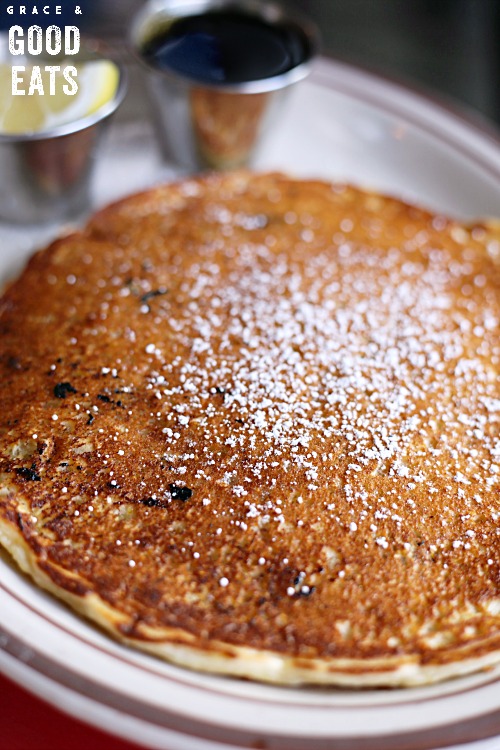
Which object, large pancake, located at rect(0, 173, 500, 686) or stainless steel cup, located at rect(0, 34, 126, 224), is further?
stainless steel cup, located at rect(0, 34, 126, 224)

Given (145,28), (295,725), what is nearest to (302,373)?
(295,725)

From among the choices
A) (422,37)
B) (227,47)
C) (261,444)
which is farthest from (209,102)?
(422,37)

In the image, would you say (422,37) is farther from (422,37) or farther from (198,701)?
(198,701)

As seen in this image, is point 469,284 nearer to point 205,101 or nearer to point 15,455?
point 205,101

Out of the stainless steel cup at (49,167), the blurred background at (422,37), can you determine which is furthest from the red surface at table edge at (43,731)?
the blurred background at (422,37)

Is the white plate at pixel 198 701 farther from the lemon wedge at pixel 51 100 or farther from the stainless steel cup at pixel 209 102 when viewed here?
the stainless steel cup at pixel 209 102

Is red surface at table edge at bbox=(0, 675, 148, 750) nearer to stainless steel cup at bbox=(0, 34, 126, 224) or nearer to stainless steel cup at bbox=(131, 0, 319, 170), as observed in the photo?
stainless steel cup at bbox=(0, 34, 126, 224)

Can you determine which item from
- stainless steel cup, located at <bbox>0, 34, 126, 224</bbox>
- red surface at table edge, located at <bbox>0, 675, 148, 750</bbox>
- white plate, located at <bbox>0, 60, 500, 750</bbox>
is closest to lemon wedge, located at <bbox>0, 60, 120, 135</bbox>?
stainless steel cup, located at <bbox>0, 34, 126, 224</bbox>
